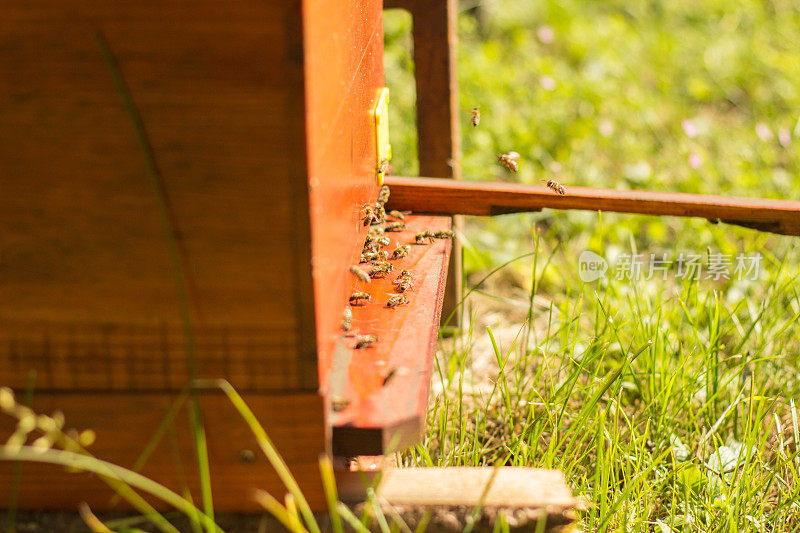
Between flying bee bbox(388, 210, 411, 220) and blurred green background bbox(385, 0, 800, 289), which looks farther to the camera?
blurred green background bbox(385, 0, 800, 289)

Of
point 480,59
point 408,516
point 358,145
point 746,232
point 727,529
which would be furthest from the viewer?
point 480,59

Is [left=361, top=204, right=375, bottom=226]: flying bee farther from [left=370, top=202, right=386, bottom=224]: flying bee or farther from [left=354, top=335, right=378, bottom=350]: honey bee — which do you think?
[left=354, top=335, right=378, bottom=350]: honey bee

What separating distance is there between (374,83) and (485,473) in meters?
0.97

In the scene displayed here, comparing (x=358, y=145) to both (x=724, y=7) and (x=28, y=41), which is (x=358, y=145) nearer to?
(x=28, y=41)

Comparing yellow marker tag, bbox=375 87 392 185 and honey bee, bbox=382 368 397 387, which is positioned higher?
yellow marker tag, bbox=375 87 392 185

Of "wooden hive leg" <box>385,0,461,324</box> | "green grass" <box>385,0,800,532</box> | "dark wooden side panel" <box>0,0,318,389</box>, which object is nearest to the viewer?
"dark wooden side panel" <box>0,0,318,389</box>

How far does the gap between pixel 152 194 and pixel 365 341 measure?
17.9 inches

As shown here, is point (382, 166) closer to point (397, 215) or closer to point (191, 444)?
point (397, 215)

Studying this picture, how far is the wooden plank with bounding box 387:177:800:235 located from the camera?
6.64 ft

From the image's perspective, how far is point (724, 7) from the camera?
19.8 feet

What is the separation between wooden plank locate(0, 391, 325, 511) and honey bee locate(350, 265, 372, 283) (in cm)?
39

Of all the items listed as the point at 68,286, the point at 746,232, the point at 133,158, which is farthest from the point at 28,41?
the point at 746,232

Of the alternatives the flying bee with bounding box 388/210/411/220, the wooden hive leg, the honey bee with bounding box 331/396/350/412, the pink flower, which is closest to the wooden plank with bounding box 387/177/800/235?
the flying bee with bounding box 388/210/411/220

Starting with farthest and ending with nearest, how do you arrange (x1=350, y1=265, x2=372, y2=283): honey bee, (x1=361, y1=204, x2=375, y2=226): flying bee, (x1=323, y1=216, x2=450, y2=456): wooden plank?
(x1=361, y1=204, x2=375, y2=226): flying bee < (x1=350, y1=265, x2=372, y2=283): honey bee < (x1=323, y1=216, x2=450, y2=456): wooden plank
